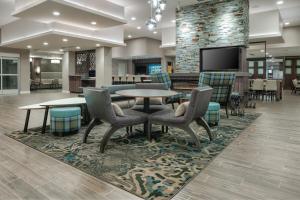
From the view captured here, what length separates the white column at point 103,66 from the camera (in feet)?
39.3

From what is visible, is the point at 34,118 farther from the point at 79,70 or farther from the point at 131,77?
the point at 79,70

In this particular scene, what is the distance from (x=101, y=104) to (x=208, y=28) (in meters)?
6.36

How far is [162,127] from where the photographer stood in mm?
4090

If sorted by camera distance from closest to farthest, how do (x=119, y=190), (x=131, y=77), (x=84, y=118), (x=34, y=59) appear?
(x=119, y=190) → (x=84, y=118) → (x=131, y=77) → (x=34, y=59)

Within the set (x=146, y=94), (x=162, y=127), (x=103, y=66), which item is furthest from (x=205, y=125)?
(x=103, y=66)

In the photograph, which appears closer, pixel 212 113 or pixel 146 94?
pixel 146 94

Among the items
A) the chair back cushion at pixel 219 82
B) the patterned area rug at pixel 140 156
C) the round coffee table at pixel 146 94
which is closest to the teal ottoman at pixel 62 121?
the patterned area rug at pixel 140 156

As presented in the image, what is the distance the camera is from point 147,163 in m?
2.60

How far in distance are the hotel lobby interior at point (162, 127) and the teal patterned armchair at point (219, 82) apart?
0.08ft

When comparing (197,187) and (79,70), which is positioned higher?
(79,70)

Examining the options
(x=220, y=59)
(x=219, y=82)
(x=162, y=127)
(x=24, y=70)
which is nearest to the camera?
(x=162, y=127)

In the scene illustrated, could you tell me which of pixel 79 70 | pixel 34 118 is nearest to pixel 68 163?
pixel 34 118

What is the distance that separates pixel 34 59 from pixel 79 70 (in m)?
7.64

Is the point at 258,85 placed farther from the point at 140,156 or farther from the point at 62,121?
the point at 62,121
